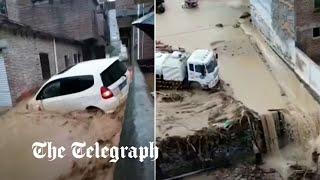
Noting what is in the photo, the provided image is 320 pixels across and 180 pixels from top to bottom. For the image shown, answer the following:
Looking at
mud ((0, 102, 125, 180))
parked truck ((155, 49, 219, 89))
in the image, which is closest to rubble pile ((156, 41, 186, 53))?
parked truck ((155, 49, 219, 89))

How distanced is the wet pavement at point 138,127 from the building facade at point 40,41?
163 millimetres

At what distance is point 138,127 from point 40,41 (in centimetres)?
42

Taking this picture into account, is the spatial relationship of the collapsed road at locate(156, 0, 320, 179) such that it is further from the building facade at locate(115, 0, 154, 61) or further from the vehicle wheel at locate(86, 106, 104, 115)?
the vehicle wheel at locate(86, 106, 104, 115)

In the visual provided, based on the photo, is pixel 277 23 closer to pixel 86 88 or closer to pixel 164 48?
pixel 164 48

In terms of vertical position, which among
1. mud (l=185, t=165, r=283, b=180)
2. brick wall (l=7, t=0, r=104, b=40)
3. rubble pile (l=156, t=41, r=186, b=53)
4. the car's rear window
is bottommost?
mud (l=185, t=165, r=283, b=180)

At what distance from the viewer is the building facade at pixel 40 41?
2016 mm

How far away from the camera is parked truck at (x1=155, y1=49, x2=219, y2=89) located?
6.68 feet

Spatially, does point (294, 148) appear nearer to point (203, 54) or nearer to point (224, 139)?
point (224, 139)

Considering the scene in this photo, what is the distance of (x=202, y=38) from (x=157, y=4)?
0.19 metres

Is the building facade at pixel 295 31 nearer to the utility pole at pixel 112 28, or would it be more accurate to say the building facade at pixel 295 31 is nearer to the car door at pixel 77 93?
the utility pole at pixel 112 28

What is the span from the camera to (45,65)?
2045 millimetres

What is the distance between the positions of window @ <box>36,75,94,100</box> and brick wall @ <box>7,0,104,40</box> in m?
0.14

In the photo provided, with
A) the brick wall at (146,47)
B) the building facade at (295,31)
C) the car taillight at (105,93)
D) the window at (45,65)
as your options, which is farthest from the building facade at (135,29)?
the building facade at (295,31)

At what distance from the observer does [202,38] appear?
209 cm
